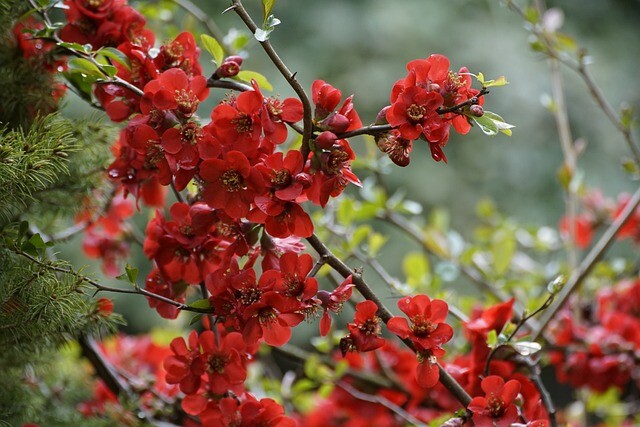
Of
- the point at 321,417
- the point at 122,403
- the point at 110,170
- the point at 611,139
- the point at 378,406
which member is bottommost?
the point at 611,139

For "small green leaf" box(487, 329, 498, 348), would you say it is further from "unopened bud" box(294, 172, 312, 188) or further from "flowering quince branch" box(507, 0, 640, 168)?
"flowering quince branch" box(507, 0, 640, 168)

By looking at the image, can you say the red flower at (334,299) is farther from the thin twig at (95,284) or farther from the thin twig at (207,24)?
the thin twig at (207,24)

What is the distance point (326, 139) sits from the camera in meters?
0.49

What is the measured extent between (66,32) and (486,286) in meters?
0.61

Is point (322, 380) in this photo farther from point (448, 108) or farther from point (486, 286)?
point (448, 108)

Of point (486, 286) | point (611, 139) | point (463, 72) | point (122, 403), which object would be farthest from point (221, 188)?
point (611, 139)

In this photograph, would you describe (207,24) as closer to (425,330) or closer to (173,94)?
(173,94)

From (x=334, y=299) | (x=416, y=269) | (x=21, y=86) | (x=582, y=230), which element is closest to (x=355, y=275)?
(x=334, y=299)

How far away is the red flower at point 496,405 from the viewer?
52cm

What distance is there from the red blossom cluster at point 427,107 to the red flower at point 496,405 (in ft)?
0.54

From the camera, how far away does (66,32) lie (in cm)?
62

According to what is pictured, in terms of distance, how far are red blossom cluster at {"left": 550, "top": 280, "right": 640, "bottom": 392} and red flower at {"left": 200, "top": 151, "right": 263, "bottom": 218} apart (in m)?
0.53

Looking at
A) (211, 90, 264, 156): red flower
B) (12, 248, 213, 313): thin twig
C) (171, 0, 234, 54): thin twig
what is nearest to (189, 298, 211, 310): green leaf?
(12, 248, 213, 313): thin twig

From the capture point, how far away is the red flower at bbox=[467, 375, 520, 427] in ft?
1.71
